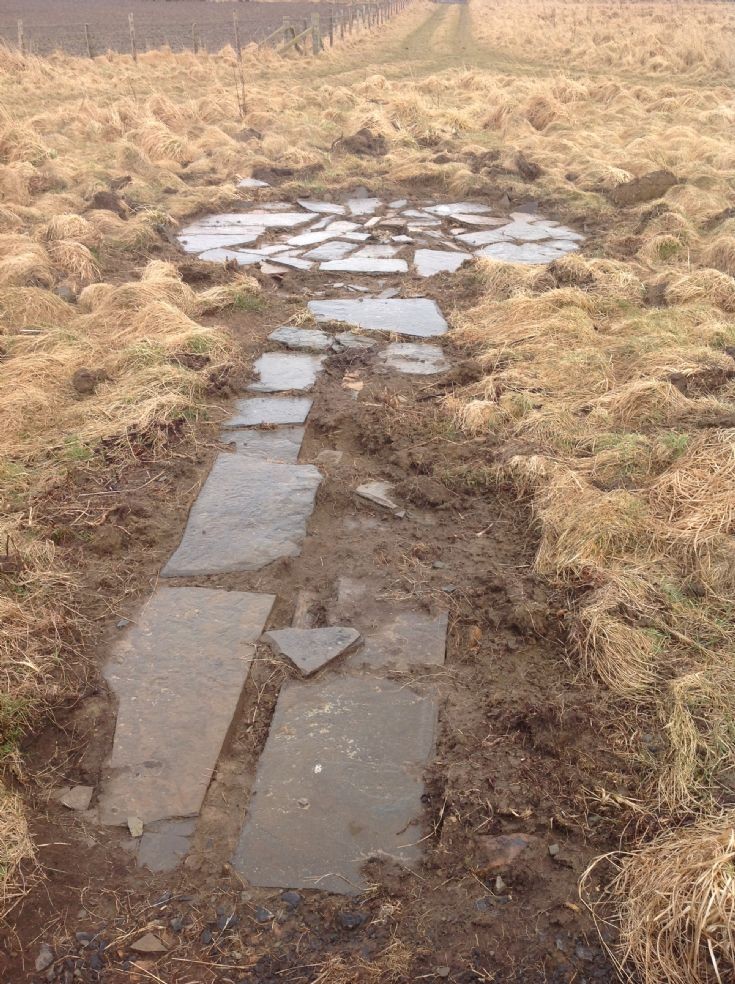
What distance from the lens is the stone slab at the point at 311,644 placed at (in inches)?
102

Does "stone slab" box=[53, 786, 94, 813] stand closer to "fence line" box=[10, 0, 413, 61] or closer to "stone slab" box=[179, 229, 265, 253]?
"stone slab" box=[179, 229, 265, 253]

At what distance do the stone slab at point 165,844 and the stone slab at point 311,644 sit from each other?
64 centimetres

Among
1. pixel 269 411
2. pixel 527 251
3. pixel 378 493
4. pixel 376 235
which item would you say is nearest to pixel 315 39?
pixel 376 235

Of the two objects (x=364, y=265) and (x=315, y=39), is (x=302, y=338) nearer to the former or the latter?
(x=364, y=265)

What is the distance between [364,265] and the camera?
6645 millimetres

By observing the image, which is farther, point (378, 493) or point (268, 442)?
point (268, 442)

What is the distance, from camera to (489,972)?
172cm

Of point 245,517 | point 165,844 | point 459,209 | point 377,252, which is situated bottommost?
point 165,844

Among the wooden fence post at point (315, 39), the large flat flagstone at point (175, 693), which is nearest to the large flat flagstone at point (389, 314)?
the large flat flagstone at point (175, 693)

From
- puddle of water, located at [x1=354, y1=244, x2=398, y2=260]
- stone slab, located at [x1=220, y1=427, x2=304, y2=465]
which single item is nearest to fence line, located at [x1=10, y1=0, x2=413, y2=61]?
puddle of water, located at [x1=354, y1=244, x2=398, y2=260]

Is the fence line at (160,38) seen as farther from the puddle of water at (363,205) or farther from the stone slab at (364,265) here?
the stone slab at (364,265)

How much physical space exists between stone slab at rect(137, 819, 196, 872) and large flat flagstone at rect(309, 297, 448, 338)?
3853 mm

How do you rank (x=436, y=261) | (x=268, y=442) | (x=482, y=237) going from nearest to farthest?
1. (x=268, y=442)
2. (x=436, y=261)
3. (x=482, y=237)

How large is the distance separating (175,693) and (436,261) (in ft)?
17.3
